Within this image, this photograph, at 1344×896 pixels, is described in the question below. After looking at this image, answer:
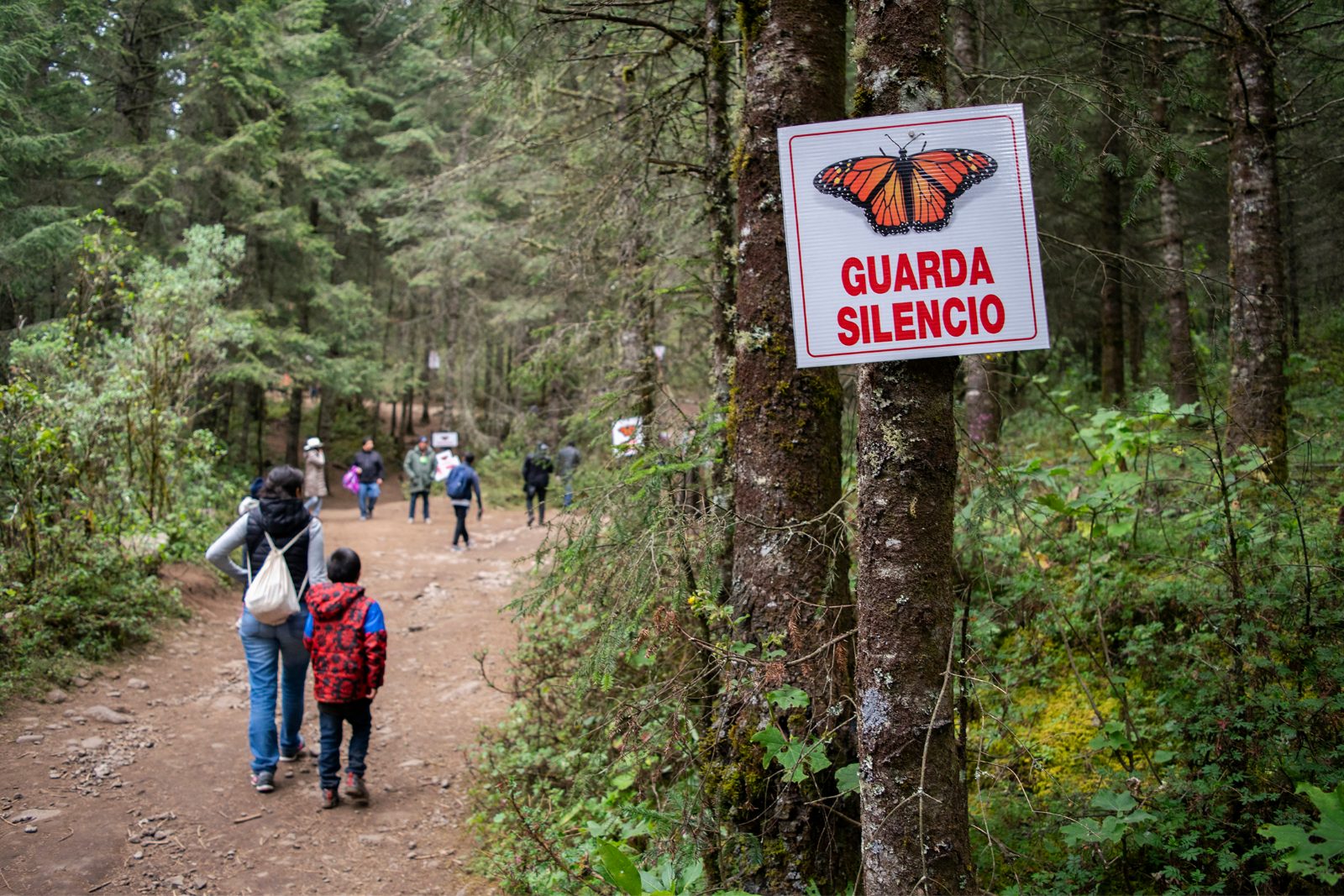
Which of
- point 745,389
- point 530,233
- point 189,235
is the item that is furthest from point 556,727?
point 189,235

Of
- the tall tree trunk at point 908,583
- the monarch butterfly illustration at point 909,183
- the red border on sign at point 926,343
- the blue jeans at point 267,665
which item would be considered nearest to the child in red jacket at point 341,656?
the blue jeans at point 267,665

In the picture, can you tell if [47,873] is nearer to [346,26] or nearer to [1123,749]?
[1123,749]

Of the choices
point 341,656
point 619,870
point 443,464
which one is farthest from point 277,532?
point 443,464

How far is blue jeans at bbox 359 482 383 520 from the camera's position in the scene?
16.6 meters

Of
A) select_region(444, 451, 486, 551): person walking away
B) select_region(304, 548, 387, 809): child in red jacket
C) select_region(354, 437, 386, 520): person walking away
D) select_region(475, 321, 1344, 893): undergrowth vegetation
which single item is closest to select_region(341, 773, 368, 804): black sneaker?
select_region(304, 548, 387, 809): child in red jacket

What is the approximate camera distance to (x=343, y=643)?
527 cm

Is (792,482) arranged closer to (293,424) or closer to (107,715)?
(107,715)

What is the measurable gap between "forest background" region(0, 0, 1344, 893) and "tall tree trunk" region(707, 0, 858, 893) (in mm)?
17

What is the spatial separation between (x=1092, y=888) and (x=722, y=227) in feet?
11.7

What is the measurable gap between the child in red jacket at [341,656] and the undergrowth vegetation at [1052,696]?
98 centimetres

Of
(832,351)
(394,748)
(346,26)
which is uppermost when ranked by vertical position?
(346,26)

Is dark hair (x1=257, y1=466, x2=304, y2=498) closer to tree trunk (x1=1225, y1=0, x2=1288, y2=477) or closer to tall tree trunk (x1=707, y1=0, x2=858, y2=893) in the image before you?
tall tree trunk (x1=707, y1=0, x2=858, y2=893)

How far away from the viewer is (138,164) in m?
16.3

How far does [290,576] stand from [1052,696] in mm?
5021
